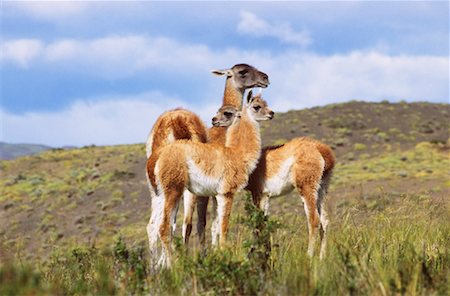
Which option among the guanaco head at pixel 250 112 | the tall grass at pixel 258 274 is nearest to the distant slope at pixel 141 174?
the guanaco head at pixel 250 112

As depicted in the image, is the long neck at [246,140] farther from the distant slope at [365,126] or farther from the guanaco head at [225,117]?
the distant slope at [365,126]

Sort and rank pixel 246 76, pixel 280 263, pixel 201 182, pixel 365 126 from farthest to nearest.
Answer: pixel 365 126, pixel 246 76, pixel 201 182, pixel 280 263

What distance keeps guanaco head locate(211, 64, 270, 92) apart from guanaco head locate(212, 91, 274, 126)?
1.20 metres

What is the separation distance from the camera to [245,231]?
8.95m

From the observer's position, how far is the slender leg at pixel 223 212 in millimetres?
9000

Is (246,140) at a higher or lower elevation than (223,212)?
higher

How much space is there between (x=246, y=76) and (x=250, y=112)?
65.9 inches

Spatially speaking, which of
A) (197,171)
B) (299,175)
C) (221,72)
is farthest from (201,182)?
(221,72)

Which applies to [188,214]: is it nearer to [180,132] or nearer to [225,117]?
[180,132]

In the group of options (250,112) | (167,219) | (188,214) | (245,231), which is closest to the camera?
(167,219)

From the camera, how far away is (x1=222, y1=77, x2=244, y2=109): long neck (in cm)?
1209

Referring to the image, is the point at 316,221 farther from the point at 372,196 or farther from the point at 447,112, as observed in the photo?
the point at 447,112

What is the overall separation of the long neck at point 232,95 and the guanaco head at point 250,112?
128 centimetres

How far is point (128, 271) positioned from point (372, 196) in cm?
Answer: 2330
